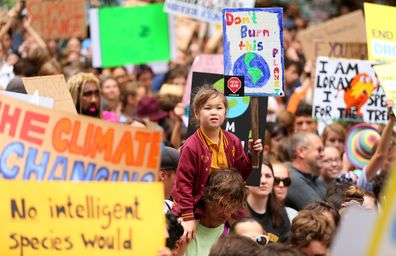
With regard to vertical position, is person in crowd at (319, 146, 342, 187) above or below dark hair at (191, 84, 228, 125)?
below

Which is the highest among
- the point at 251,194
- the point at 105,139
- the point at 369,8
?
the point at 369,8

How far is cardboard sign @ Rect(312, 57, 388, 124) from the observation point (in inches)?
404

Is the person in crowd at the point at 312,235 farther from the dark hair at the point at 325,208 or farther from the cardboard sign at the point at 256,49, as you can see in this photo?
the cardboard sign at the point at 256,49

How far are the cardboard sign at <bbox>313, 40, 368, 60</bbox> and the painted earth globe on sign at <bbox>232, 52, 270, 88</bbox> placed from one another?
14.9 ft

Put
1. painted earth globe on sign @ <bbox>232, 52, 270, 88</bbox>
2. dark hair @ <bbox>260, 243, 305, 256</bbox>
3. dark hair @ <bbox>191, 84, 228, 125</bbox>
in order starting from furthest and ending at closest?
1. painted earth globe on sign @ <bbox>232, 52, 270, 88</bbox>
2. dark hair @ <bbox>191, 84, 228, 125</bbox>
3. dark hair @ <bbox>260, 243, 305, 256</bbox>

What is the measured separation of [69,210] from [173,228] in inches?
34.3

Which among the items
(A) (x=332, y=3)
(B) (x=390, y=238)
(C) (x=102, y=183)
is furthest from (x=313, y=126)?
(A) (x=332, y=3)

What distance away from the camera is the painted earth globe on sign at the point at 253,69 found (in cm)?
721

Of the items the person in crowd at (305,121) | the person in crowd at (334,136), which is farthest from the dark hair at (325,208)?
the person in crowd at (305,121)

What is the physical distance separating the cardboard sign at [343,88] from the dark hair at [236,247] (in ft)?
17.0

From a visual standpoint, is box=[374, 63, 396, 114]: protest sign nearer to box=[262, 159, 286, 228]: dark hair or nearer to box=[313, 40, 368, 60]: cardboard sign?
box=[262, 159, 286, 228]: dark hair

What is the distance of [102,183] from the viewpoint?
5.18 meters

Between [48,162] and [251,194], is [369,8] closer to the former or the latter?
[251,194]

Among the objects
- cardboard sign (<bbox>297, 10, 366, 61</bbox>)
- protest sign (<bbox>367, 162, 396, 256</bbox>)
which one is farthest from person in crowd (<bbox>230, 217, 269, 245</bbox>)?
cardboard sign (<bbox>297, 10, 366, 61</bbox>)
